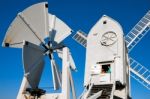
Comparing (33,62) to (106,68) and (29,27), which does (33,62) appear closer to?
(29,27)

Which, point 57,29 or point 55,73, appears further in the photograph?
point 57,29

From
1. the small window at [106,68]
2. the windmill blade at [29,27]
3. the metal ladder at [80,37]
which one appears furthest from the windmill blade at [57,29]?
the metal ladder at [80,37]

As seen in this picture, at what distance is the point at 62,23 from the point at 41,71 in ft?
16.9

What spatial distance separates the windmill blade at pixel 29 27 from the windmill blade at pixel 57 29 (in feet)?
5.31

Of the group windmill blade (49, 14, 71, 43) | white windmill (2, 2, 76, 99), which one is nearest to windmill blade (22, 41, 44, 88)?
white windmill (2, 2, 76, 99)

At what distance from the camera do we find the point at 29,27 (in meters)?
22.9

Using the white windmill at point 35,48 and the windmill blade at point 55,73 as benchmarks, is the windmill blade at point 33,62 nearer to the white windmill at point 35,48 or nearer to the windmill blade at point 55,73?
the white windmill at point 35,48

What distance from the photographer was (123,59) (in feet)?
82.6

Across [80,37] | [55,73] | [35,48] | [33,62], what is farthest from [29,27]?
[80,37]

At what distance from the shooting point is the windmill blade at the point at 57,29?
2511 cm

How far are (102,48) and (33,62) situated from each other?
7154mm

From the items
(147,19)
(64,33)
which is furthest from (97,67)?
(147,19)

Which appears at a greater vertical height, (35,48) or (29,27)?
(29,27)

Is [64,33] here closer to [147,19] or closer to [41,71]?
[41,71]
